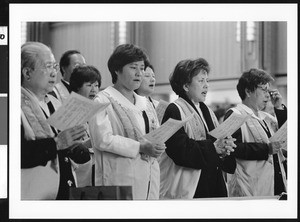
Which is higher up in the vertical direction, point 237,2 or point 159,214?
point 237,2

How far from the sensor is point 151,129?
12.4ft

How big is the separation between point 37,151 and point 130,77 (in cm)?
66

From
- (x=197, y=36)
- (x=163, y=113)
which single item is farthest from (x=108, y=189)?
(x=197, y=36)

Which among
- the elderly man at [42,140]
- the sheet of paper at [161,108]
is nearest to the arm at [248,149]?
the sheet of paper at [161,108]

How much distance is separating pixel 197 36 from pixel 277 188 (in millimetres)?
1004

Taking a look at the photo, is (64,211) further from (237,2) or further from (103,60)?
(237,2)

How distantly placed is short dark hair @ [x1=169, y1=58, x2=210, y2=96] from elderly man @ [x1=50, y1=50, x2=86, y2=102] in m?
0.54

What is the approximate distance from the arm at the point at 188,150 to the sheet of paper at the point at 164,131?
11 centimetres

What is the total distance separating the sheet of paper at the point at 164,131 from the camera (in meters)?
3.70

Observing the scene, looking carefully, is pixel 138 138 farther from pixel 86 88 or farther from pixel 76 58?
pixel 76 58

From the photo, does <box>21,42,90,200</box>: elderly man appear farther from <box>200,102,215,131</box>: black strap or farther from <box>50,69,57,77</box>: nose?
<box>200,102,215,131</box>: black strap

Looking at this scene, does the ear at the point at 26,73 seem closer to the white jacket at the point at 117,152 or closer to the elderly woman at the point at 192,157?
the white jacket at the point at 117,152

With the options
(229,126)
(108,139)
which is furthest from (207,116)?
(108,139)

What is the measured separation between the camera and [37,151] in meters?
3.63
